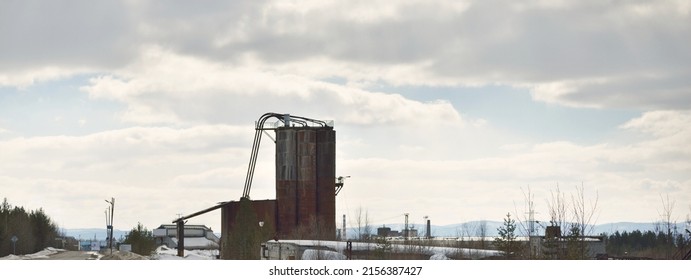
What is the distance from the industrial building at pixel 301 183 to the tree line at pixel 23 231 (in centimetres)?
1574

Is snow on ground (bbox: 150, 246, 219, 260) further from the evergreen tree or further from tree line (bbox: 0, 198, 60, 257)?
tree line (bbox: 0, 198, 60, 257)

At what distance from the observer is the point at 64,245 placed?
93.0m

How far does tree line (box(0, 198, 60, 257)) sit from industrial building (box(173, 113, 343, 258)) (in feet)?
51.6

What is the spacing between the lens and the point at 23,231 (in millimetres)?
69625

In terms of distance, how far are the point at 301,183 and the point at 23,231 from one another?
22203mm

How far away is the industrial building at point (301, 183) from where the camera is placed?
6022 cm

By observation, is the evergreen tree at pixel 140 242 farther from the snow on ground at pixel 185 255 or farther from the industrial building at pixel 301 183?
the industrial building at pixel 301 183

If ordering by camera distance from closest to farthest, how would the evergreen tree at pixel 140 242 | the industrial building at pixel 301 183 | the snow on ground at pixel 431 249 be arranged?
1. the snow on ground at pixel 431 249
2. the industrial building at pixel 301 183
3. the evergreen tree at pixel 140 242

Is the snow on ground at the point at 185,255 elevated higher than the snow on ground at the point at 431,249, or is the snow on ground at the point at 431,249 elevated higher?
the snow on ground at the point at 431,249

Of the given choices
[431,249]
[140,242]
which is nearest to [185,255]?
[140,242]

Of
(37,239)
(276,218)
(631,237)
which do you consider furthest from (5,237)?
(631,237)

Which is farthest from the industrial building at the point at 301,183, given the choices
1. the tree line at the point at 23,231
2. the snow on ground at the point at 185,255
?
the tree line at the point at 23,231
